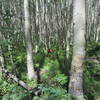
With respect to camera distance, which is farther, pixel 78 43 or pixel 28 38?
pixel 28 38

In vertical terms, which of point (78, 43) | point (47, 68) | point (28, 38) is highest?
point (78, 43)

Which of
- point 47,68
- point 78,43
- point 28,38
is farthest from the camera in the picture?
point 47,68

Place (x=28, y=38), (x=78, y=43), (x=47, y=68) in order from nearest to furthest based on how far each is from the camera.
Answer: (x=78, y=43)
(x=28, y=38)
(x=47, y=68)

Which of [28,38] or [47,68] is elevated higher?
[28,38]

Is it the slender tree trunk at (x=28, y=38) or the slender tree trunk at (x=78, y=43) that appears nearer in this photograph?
the slender tree trunk at (x=78, y=43)

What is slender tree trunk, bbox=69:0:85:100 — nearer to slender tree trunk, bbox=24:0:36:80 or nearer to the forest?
the forest

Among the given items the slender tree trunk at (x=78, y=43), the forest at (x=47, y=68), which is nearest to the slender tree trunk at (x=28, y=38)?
the forest at (x=47, y=68)

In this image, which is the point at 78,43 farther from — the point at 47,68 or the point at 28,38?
the point at 47,68

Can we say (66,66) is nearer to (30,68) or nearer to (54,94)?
(30,68)

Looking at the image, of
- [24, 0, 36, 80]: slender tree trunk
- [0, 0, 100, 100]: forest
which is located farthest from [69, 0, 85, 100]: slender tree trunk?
[24, 0, 36, 80]: slender tree trunk

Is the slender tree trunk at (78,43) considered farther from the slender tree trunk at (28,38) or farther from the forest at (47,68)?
the slender tree trunk at (28,38)

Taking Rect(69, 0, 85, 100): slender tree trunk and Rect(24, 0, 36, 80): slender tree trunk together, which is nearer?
Rect(69, 0, 85, 100): slender tree trunk

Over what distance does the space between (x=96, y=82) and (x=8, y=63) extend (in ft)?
14.5

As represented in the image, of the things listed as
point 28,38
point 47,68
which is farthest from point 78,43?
point 47,68
